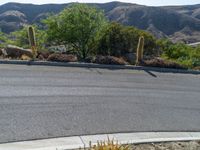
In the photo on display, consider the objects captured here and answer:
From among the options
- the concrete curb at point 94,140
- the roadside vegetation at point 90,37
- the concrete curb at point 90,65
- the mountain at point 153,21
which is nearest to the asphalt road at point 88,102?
the concrete curb at point 94,140

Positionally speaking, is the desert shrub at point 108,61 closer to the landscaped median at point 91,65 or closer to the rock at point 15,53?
the landscaped median at point 91,65

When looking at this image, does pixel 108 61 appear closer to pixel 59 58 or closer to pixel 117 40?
pixel 59 58

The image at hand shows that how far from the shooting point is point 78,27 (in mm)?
17609

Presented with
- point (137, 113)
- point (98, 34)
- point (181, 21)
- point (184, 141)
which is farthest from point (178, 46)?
point (181, 21)

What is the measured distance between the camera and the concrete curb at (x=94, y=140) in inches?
267

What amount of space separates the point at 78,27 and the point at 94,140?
10.8 meters

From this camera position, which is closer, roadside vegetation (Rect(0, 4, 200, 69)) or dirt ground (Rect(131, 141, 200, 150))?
dirt ground (Rect(131, 141, 200, 150))

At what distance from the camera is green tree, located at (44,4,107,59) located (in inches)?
696

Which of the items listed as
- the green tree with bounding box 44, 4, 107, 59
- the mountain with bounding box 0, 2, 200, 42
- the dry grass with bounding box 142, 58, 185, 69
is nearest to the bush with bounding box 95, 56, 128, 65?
the dry grass with bounding box 142, 58, 185, 69

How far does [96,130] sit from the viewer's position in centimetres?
793

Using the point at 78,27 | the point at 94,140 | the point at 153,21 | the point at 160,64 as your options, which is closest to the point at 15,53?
the point at 78,27

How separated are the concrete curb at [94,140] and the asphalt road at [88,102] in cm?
25

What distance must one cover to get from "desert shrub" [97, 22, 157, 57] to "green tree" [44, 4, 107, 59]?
36 cm

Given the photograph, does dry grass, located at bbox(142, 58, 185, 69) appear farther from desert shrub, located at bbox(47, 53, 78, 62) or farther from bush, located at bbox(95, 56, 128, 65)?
desert shrub, located at bbox(47, 53, 78, 62)
